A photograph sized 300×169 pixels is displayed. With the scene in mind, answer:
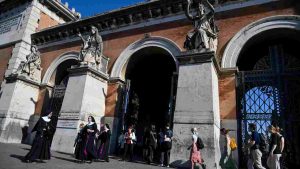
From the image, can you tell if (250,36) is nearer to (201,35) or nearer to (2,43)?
(201,35)

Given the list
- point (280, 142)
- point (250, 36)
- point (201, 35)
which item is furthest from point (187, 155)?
point (250, 36)

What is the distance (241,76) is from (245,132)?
2.05 metres

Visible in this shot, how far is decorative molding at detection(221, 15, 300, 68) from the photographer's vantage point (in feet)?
29.3

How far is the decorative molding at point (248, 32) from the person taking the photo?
892 cm

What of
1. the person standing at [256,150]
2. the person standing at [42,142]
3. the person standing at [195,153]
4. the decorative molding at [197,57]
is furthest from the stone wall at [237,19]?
the person standing at [42,142]

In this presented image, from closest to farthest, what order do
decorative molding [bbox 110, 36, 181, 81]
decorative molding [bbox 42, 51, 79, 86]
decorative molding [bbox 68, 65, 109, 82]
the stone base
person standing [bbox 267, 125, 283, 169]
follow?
person standing [bbox 267, 125, 283, 169] → the stone base → decorative molding [bbox 68, 65, 109, 82] → decorative molding [bbox 110, 36, 181, 81] → decorative molding [bbox 42, 51, 79, 86]

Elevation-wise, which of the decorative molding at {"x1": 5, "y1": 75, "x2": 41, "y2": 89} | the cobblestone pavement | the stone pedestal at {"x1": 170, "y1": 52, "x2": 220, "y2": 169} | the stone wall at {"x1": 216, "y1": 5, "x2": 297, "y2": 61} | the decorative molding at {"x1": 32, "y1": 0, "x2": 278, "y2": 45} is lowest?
the cobblestone pavement

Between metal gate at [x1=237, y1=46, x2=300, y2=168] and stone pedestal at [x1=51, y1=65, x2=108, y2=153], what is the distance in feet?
18.8

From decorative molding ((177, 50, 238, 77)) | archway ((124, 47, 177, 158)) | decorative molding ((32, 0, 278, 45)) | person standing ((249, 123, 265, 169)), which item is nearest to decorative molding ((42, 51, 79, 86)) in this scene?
decorative molding ((32, 0, 278, 45))

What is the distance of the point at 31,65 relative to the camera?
13977mm

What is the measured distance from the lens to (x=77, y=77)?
34.0ft

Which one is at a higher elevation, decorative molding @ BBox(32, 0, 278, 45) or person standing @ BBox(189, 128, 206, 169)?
decorative molding @ BBox(32, 0, 278, 45)

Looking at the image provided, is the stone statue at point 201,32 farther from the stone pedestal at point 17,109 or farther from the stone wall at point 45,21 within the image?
the stone wall at point 45,21

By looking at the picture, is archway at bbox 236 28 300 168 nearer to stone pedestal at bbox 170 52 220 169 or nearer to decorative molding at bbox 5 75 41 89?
stone pedestal at bbox 170 52 220 169
